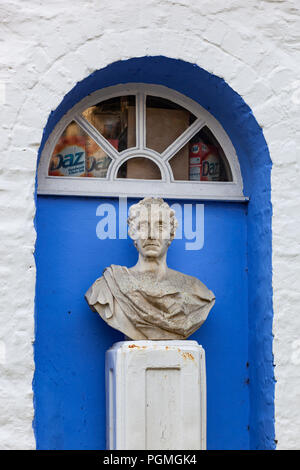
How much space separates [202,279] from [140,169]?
887 millimetres

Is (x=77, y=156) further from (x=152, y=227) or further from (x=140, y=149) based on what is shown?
(x=152, y=227)

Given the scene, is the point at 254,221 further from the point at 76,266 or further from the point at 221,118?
the point at 76,266

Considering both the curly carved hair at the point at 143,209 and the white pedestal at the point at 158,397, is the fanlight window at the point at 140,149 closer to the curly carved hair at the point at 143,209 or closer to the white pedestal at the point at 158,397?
the curly carved hair at the point at 143,209

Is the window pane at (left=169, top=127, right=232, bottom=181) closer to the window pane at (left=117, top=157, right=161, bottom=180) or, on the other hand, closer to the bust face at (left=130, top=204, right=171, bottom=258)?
the window pane at (left=117, top=157, right=161, bottom=180)

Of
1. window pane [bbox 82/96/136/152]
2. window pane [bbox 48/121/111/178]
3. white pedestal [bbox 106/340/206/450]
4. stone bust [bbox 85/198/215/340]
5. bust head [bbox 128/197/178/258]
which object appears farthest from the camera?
window pane [bbox 82/96/136/152]

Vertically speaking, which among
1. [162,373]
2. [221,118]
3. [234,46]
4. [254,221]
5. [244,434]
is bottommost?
[244,434]

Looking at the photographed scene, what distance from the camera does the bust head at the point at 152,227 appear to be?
536 centimetres

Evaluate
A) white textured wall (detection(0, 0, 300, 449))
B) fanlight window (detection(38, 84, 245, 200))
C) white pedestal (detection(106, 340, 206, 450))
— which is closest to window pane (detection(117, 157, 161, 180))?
fanlight window (detection(38, 84, 245, 200))

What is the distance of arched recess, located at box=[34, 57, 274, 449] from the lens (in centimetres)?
543

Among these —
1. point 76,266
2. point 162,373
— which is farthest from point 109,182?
point 162,373

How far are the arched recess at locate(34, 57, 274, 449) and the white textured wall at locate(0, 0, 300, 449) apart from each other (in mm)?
95

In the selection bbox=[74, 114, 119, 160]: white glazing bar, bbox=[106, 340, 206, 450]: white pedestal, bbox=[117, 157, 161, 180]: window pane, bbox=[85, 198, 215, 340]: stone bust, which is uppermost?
bbox=[74, 114, 119, 160]: white glazing bar

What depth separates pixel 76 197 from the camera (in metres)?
5.66

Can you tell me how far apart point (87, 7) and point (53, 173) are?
113 centimetres
